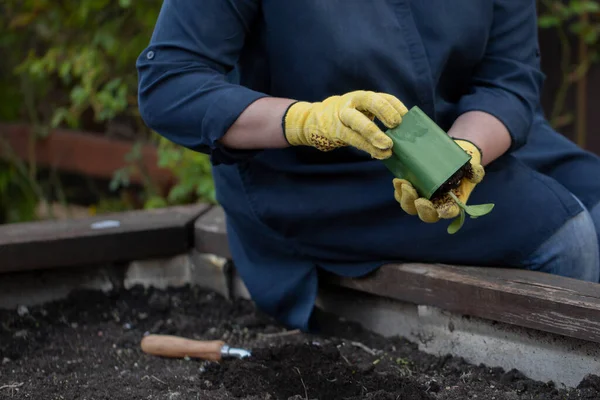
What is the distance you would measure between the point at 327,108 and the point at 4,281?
128 centimetres

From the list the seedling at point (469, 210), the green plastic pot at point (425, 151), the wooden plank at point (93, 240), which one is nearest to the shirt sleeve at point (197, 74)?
the green plastic pot at point (425, 151)

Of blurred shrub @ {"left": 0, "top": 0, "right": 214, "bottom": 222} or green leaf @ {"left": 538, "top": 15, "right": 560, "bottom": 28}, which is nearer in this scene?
blurred shrub @ {"left": 0, "top": 0, "right": 214, "bottom": 222}

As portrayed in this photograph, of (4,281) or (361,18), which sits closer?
(361,18)

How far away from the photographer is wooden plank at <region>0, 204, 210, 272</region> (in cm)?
258

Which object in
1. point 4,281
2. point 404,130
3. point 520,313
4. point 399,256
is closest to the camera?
point 404,130

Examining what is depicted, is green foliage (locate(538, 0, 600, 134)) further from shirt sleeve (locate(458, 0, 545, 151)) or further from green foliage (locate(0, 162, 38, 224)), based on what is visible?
green foliage (locate(0, 162, 38, 224))

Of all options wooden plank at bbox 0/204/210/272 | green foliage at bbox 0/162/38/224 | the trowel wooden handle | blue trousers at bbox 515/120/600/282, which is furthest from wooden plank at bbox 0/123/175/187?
blue trousers at bbox 515/120/600/282

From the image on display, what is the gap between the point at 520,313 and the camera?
76.8 inches

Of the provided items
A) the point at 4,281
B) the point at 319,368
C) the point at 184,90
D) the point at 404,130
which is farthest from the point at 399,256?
the point at 4,281

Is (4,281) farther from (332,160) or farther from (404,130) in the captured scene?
(404,130)

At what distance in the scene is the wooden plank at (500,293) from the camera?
6.08ft

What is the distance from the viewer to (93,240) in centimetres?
265

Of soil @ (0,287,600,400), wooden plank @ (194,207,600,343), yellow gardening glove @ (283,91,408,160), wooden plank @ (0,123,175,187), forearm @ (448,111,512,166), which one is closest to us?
yellow gardening glove @ (283,91,408,160)

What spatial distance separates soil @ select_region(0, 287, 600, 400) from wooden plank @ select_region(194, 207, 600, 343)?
13 centimetres
